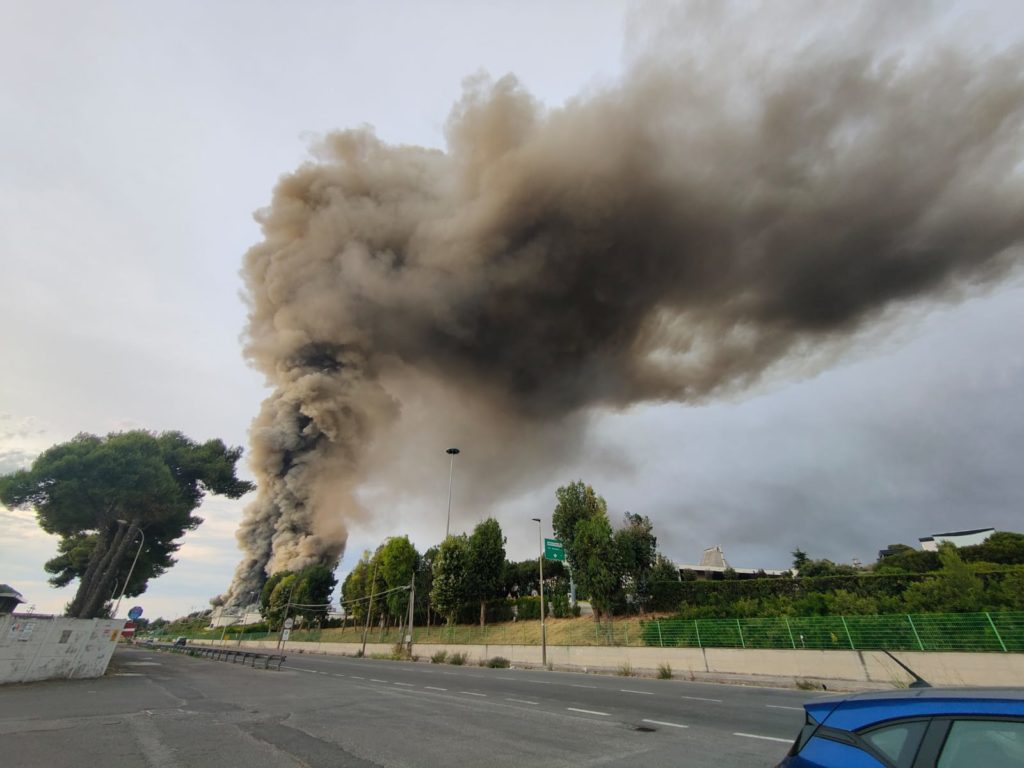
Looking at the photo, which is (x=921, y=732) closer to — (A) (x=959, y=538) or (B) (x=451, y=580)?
(B) (x=451, y=580)

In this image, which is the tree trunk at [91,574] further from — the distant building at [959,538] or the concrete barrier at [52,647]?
the distant building at [959,538]

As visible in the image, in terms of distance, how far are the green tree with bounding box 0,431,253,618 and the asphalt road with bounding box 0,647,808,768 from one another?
72.4 ft

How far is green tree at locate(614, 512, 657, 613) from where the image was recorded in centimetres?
3338

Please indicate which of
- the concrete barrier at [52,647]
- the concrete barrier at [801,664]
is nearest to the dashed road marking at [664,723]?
the concrete barrier at [801,664]

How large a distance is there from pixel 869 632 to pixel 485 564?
29281 mm

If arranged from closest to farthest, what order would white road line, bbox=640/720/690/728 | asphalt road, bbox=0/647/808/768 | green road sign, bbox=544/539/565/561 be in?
asphalt road, bbox=0/647/808/768
white road line, bbox=640/720/690/728
green road sign, bbox=544/539/565/561

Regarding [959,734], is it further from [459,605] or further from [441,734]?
[459,605]

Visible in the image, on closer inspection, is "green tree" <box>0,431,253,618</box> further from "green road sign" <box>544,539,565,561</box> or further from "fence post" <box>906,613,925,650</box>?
"fence post" <box>906,613,925,650</box>

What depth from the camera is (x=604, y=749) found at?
6.84 m

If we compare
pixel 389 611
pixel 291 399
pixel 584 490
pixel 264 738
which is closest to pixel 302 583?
pixel 389 611

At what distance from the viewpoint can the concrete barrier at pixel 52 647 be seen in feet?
54.5

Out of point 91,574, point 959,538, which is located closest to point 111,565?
point 91,574

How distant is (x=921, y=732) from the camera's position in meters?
2.28

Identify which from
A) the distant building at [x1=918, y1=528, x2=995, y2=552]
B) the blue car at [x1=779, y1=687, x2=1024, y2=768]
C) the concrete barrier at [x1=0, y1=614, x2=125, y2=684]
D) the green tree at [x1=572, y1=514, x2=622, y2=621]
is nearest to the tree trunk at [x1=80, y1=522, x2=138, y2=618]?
the concrete barrier at [x1=0, y1=614, x2=125, y2=684]
